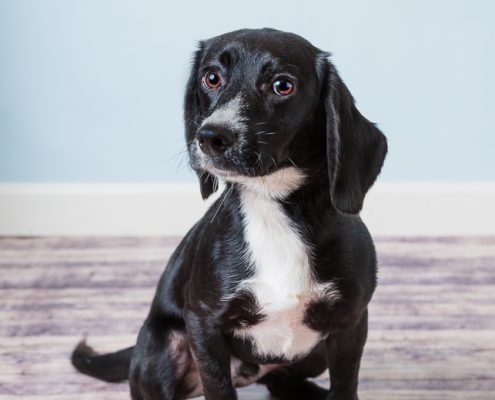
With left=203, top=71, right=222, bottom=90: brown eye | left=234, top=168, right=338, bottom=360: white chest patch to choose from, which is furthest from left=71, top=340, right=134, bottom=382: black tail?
left=203, top=71, right=222, bottom=90: brown eye

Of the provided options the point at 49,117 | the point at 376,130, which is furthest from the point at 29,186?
the point at 376,130

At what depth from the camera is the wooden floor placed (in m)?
2.10

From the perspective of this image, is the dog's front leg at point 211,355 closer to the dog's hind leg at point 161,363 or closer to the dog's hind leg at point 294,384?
the dog's hind leg at point 161,363

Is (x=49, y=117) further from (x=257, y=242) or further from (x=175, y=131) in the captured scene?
(x=257, y=242)

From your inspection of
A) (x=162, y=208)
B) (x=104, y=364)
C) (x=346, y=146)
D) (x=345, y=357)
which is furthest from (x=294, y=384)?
(x=162, y=208)

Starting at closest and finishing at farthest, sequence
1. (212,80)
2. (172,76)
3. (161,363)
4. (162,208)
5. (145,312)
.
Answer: (212,80), (161,363), (145,312), (172,76), (162,208)

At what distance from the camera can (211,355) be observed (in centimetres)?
168

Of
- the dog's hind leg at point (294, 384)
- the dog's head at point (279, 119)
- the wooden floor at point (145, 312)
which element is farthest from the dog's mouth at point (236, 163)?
the wooden floor at point (145, 312)

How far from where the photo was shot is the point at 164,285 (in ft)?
6.15

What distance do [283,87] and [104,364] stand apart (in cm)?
87

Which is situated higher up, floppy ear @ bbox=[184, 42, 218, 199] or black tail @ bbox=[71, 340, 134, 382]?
floppy ear @ bbox=[184, 42, 218, 199]

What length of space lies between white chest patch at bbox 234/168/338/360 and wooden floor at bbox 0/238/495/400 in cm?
51

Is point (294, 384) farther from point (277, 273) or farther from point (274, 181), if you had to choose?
point (274, 181)

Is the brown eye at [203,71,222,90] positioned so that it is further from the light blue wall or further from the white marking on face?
the light blue wall
